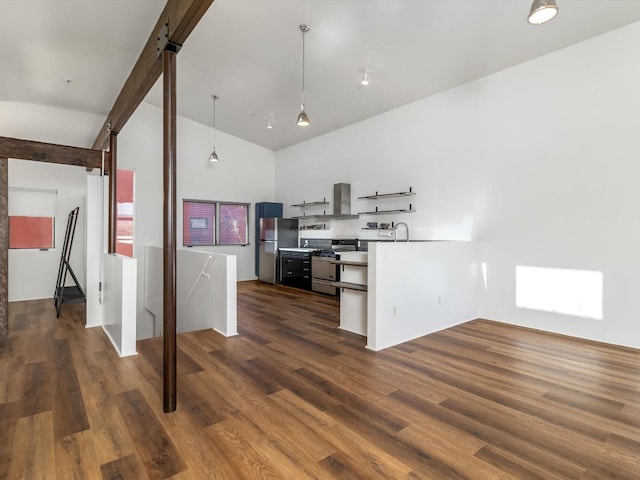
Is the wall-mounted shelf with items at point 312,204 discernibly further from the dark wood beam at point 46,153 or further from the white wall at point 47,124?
the white wall at point 47,124

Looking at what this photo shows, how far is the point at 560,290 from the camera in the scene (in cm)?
404

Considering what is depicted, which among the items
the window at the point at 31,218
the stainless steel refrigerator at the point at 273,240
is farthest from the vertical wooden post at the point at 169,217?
Result: the window at the point at 31,218

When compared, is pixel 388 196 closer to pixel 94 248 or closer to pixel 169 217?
pixel 169 217

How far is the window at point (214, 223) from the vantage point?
25.3 feet

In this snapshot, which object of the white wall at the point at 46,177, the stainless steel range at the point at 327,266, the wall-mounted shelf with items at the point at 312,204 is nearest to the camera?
the white wall at the point at 46,177

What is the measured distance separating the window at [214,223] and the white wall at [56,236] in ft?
6.64

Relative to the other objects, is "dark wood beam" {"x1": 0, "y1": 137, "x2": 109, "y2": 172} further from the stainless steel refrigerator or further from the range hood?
the range hood

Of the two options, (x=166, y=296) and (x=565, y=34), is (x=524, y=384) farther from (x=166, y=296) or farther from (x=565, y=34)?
(x=565, y=34)

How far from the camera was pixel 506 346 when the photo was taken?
12.0ft

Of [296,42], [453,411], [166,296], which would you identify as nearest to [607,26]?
[296,42]

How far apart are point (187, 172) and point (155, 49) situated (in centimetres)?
494

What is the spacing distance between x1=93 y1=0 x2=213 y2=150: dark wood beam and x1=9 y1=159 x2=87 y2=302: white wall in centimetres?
261

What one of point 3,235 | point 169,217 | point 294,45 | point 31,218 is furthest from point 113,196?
point 31,218

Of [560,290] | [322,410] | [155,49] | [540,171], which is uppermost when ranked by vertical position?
[155,49]
